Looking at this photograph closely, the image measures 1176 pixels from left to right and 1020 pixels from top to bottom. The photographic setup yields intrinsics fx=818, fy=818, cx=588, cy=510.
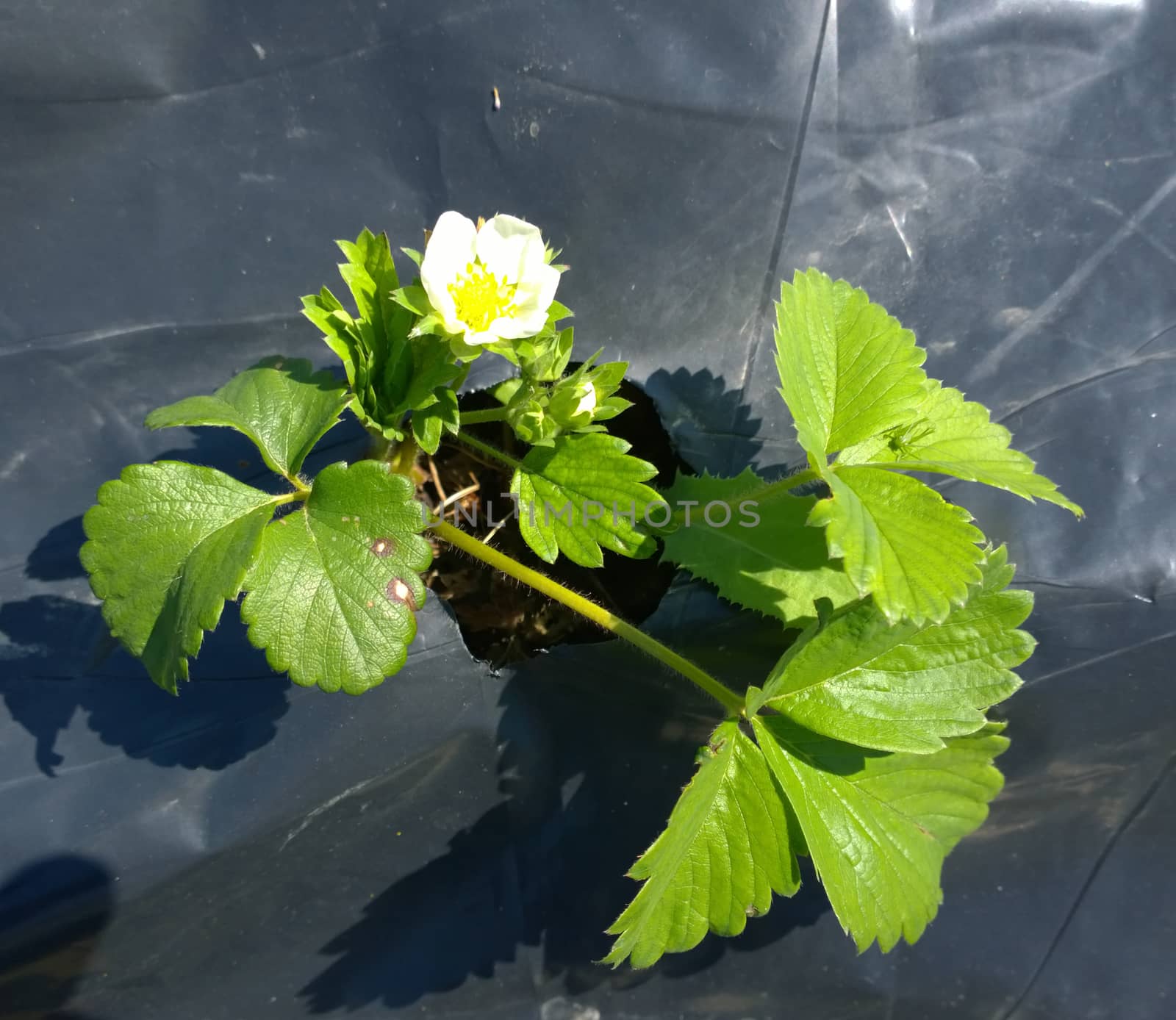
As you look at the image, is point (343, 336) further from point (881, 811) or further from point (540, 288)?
point (881, 811)

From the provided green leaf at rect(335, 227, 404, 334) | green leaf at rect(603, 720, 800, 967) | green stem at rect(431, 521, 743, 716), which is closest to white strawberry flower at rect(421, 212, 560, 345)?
green leaf at rect(335, 227, 404, 334)

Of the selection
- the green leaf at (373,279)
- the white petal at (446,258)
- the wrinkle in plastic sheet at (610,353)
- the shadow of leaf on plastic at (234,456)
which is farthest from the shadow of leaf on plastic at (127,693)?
the white petal at (446,258)

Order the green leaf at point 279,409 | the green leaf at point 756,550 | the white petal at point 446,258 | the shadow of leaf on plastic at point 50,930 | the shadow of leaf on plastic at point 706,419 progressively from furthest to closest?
the shadow of leaf on plastic at point 706,419 → the green leaf at point 756,550 → the shadow of leaf on plastic at point 50,930 → the green leaf at point 279,409 → the white petal at point 446,258

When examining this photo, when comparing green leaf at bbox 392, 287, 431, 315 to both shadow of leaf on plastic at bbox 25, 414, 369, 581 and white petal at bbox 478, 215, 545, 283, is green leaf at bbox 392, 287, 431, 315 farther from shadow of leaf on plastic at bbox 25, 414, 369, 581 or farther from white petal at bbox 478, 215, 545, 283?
shadow of leaf on plastic at bbox 25, 414, 369, 581

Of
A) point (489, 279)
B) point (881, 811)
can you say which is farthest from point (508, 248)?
point (881, 811)

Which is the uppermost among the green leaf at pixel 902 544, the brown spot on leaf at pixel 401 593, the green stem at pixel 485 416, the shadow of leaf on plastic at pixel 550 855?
the green stem at pixel 485 416

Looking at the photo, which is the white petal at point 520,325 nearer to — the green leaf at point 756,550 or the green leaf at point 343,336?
the green leaf at point 343,336
